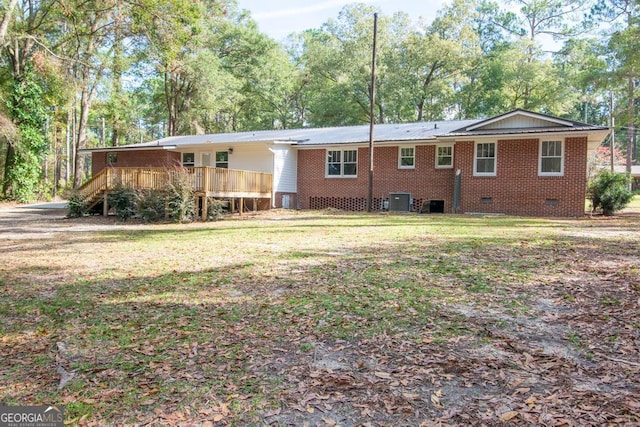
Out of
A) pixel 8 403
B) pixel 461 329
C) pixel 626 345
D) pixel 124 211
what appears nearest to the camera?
pixel 8 403

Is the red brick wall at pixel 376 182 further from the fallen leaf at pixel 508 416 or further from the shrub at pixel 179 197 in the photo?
the fallen leaf at pixel 508 416

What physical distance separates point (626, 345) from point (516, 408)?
58.7 inches

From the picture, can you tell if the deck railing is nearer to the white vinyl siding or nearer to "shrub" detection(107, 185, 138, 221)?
"shrub" detection(107, 185, 138, 221)

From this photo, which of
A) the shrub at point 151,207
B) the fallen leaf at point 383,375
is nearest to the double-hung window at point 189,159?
the shrub at point 151,207

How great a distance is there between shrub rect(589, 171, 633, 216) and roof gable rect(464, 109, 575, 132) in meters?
3.36

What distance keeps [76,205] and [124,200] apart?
99.8 inches

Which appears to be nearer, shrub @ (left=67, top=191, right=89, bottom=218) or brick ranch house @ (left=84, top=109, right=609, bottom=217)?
brick ranch house @ (left=84, top=109, right=609, bottom=217)

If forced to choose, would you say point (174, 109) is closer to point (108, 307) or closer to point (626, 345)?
point (108, 307)

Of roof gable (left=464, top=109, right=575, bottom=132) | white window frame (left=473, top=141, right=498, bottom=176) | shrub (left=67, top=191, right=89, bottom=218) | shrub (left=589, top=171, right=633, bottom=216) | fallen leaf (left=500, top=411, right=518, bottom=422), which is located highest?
roof gable (left=464, top=109, right=575, bottom=132)

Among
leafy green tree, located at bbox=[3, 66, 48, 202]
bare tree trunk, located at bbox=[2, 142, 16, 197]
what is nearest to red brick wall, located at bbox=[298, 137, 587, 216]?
leafy green tree, located at bbox=[3, 66, 48, 202]

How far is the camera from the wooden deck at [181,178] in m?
15.5

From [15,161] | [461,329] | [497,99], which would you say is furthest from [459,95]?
[461,329]

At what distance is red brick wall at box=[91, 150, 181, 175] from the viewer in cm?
2486

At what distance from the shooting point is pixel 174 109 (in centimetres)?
3569
